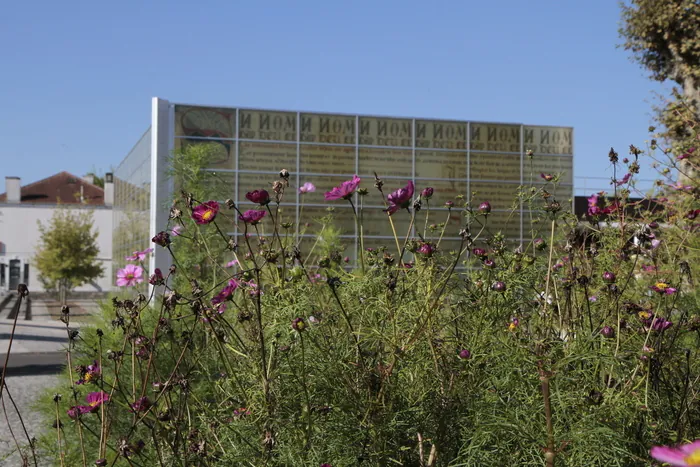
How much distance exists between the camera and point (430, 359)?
2.64 m

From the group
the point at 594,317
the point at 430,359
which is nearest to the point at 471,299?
the point at 430,359

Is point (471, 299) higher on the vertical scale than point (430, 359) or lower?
higher

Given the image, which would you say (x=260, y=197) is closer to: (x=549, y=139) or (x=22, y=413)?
(x=22, y=413)

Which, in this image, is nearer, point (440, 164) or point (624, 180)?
point (624, 180)

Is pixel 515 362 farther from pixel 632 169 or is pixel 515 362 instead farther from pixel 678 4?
pixel 678 4

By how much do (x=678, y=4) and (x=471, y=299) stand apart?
55.7 feet

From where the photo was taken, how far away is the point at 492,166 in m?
17.1

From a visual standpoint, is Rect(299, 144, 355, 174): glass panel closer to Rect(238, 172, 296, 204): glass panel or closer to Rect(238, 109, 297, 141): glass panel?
Rect(238, 109, 297, 141): glass panel

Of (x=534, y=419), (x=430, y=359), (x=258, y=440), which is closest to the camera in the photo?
(x=534, y=419)

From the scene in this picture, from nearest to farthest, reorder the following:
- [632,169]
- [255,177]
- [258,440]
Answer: [258,440], [632,169], [255,177]

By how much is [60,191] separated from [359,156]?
42.7 m

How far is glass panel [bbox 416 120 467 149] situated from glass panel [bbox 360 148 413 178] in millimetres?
477

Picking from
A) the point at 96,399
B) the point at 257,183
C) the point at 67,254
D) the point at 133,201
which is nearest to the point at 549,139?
the point at 257,183

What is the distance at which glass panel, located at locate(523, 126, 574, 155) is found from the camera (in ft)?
56.9
